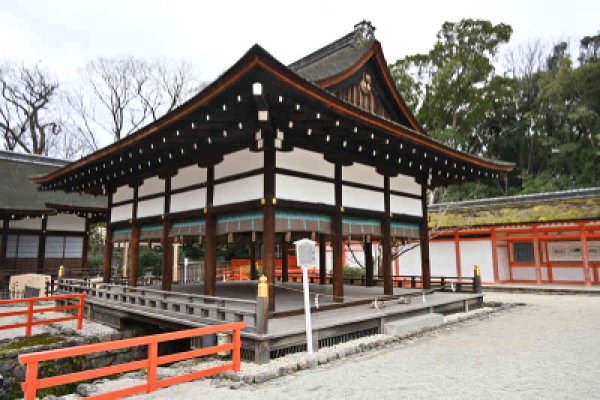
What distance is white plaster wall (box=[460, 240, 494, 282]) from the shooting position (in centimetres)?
2069

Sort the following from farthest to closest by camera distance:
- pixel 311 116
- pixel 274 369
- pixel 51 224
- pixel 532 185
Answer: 1. pixel 532 185
2. pixel 51 224
3. pixel 311 116
4. pixel 274 369

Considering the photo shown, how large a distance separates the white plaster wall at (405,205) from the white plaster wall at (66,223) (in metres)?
16.0

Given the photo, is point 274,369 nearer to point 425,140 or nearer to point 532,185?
point 425,140

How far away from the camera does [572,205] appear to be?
56.8 feet

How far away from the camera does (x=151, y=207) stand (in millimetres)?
11750

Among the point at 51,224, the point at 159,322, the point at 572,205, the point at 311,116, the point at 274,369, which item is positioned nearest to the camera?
the point at 274,369

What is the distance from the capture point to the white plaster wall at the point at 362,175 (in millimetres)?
9977

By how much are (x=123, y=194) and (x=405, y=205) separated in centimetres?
946

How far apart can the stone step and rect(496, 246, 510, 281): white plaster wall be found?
43.0ft

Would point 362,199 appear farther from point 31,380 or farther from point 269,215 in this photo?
point 31,380

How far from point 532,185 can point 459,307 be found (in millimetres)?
27103

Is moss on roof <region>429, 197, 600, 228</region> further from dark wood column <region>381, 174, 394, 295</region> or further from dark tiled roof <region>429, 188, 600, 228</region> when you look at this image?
dark wood column <region>381, 174, 394, 295</region>

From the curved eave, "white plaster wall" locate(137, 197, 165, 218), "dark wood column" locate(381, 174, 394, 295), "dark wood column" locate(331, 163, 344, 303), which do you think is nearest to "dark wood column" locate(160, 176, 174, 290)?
"white plaster wall" locate(137, 197, 165, 218)

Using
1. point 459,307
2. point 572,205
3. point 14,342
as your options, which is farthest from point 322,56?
point 572,205
